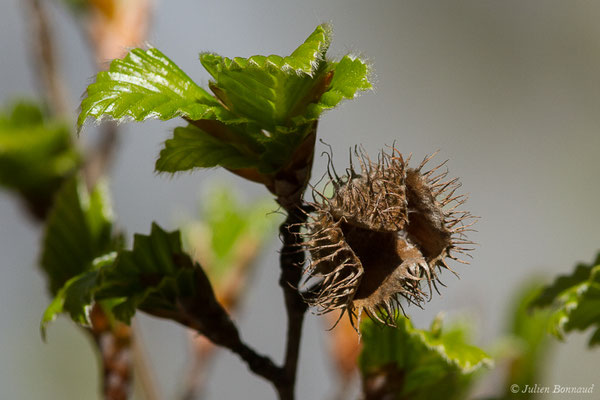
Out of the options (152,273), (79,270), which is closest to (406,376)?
(152,273)

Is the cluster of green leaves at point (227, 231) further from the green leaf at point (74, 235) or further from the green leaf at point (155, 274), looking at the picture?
the green leaf at point (155, 274)

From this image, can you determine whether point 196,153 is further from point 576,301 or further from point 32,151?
point 32,151

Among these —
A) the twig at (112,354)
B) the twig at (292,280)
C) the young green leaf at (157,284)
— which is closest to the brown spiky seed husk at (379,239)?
the twig at (292,280)

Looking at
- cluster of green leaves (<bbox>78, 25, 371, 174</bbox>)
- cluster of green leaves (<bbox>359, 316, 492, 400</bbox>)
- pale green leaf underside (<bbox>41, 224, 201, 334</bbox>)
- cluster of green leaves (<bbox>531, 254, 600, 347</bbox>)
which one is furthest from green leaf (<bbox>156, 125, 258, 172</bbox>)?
cluster of green leaves (<bbox>531, 254, 600, 347</bbox>)

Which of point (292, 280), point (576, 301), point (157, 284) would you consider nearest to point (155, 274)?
point (157, 284)

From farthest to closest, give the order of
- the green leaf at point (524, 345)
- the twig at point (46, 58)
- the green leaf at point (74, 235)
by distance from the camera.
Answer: the twig at point (46, 58) → the green leaf at point (524, 345) → the green leaf at point (74, 235)

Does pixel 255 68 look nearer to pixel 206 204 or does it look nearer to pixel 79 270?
pixel 79 270
